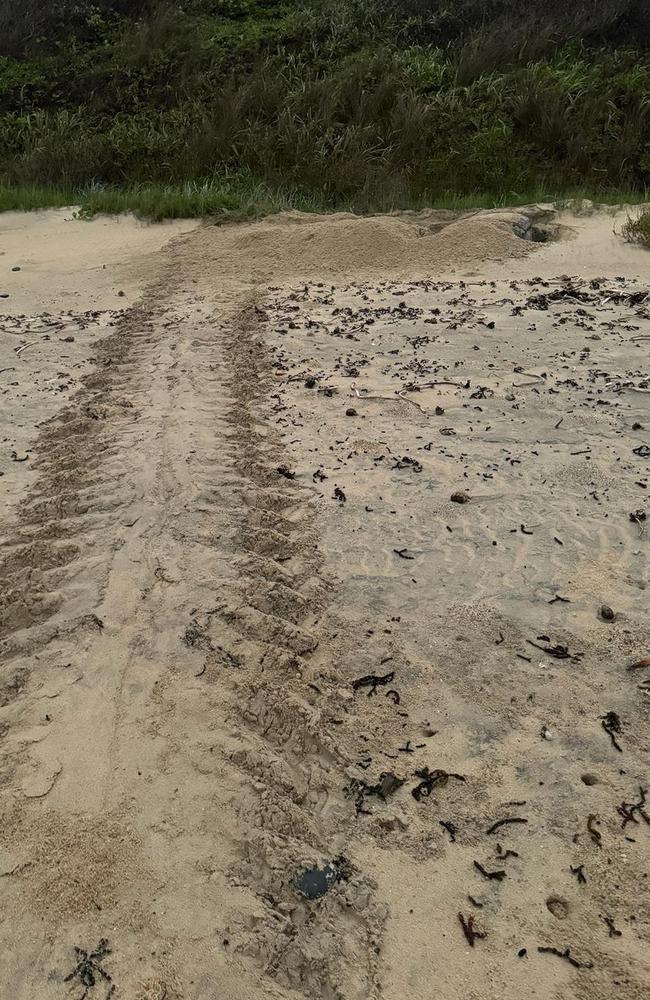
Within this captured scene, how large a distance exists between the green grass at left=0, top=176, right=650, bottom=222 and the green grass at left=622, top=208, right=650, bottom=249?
1.22 meters

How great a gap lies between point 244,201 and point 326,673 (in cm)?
762

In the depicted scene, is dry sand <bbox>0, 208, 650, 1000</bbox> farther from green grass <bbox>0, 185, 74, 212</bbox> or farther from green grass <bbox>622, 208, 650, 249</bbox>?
green grass <bbox>0, 185, 74, 212</bbox>

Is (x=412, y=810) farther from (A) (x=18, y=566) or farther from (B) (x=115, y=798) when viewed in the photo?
A: (A) (x=18, y=566)

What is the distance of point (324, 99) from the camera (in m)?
10.9

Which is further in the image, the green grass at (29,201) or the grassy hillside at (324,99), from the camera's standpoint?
the grassy hillside at (324,99)

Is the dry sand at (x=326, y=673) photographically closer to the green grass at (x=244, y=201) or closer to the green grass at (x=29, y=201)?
the green grass at (x=244, y=201)

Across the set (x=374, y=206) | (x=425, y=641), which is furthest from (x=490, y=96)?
(x=425, y=641)

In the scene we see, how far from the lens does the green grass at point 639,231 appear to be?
23.2ft

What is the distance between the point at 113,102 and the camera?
40.3 feet

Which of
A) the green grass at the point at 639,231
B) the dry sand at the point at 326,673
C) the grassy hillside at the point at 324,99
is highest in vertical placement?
the grassy hillside at the point at 324,99

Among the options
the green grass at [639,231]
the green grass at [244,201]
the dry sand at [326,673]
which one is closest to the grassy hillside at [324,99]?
the green grass at [244,201]

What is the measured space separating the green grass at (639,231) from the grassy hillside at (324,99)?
2.12 metres

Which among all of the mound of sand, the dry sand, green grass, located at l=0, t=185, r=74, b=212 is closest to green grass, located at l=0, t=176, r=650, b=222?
green grass, located at l=0, t=185, r=74, b=212

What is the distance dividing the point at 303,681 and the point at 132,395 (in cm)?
257
